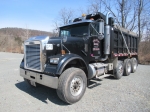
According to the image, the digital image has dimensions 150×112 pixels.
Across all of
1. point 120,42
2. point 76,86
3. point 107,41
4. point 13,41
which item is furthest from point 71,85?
point 13,41

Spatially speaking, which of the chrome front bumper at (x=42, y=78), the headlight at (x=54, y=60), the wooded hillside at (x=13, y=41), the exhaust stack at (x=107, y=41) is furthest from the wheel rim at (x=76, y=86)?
the wooded hillside at (x=13, y=41)

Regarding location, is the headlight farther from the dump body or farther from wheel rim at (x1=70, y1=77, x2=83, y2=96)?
the dump body

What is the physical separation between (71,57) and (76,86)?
883mm

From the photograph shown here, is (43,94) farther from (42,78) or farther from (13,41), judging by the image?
(13,41)

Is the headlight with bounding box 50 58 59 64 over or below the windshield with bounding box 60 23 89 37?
below

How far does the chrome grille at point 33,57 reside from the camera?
3.90m

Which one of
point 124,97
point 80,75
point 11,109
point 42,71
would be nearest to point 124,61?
point 124,97

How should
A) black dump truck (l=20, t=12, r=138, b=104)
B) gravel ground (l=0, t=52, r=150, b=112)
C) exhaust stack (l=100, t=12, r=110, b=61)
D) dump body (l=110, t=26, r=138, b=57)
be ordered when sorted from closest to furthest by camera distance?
gravel ground (l=0, t=52, r=150, b=112) → black dump truck (l=20, t=12, r=138, b=104) → exhaust stack (l=100, t=12, r=110, b=61) → dump body (l=110, t=26, r=138, b=57)

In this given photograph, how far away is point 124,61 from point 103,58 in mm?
2233

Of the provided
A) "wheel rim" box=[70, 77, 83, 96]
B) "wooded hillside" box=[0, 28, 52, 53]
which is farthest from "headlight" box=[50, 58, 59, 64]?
"wooded hillside" box=[0, 28, 52, 53]

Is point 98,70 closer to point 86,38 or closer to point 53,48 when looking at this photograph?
point 86,38

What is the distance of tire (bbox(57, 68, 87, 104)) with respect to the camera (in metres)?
3.46

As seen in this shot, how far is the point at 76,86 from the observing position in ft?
12.8

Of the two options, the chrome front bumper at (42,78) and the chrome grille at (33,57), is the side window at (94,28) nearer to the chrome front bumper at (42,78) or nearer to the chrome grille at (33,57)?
the chrome grille at (33,57)
